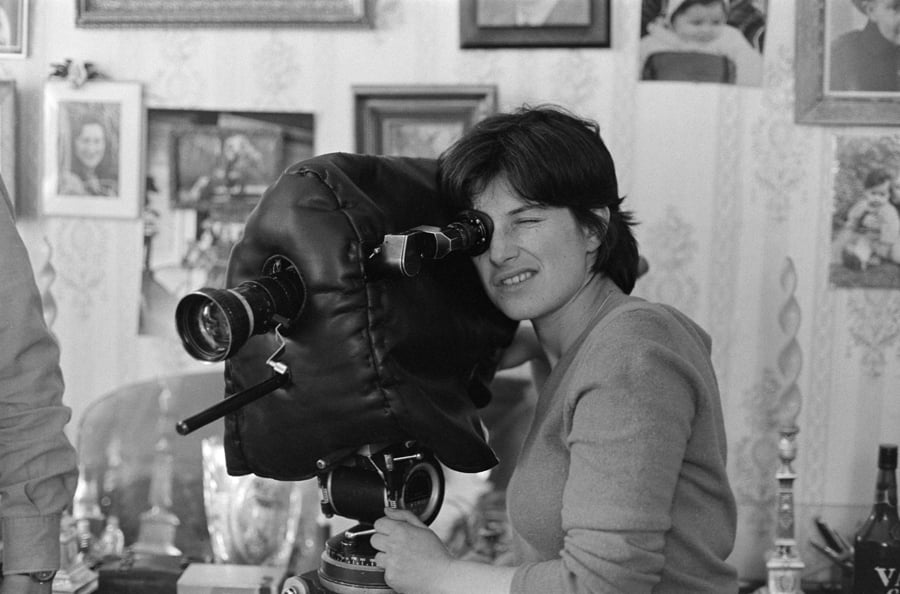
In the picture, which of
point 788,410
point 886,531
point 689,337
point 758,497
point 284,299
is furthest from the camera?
point 758,497

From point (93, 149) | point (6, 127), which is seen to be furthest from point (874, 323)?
point (6, 127)

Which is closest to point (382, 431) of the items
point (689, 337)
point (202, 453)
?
point (689, 337)

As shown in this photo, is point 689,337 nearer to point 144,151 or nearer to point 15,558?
point 15,558

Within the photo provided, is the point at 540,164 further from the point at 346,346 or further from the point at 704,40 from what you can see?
the point at 704,40

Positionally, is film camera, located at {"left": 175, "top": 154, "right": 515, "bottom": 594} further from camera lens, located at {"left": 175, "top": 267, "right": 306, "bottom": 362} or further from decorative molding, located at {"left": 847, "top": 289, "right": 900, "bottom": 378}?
decorative molding, located at {"left": 847, "top": 289, "right": 900, "bottom": 378}

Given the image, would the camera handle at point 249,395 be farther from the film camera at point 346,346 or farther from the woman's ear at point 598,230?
the woman's ear at point 598,230

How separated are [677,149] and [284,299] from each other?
4.15 ft

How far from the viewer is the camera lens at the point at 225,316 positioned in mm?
921

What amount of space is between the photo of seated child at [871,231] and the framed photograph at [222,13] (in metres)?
1.09

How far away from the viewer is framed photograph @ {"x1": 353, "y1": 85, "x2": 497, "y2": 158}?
207 cm

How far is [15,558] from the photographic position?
122cm

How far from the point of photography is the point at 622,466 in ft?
3.35

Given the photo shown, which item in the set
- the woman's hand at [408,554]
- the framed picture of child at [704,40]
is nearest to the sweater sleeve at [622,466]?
the woman's hand at [408,554]

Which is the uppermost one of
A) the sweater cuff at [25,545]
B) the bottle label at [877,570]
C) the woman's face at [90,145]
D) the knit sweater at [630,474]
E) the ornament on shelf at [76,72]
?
the ornament on shelf at [76,72]
